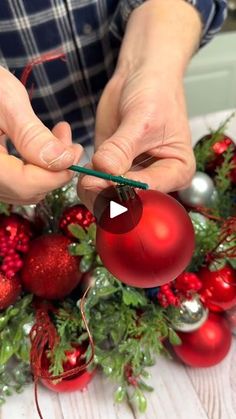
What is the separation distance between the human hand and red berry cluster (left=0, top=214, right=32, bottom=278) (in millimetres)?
87

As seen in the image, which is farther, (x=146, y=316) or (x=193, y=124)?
(x=193, y=124)

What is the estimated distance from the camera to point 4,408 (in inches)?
20.2

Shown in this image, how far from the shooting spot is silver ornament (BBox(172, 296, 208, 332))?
0.50m

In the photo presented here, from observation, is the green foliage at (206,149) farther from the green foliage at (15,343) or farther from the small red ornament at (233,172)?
the green foliage at (15,343)

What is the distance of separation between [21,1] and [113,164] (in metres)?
0.33

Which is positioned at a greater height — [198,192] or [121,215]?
[121,215]

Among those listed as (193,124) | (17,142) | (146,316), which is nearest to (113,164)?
(17,142)

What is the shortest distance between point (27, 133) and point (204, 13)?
376mm

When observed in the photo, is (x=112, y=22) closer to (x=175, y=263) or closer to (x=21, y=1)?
(x=21, y=1)

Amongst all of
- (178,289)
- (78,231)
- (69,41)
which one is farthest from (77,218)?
(69,41)

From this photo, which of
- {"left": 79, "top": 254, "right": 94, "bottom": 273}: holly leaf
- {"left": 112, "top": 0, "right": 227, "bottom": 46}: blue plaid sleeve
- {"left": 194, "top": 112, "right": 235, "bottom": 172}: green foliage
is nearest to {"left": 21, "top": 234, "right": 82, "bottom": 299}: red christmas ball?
{"left": 79, "top": 254, "right": 94, "bottom": 273}: holly leaf

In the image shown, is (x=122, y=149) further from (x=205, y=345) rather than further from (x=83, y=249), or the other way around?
(x=205, y=345)

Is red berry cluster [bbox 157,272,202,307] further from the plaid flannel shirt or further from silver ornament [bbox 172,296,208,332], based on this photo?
the plaid flannel shirt

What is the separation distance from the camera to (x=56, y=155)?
1.20 feet
